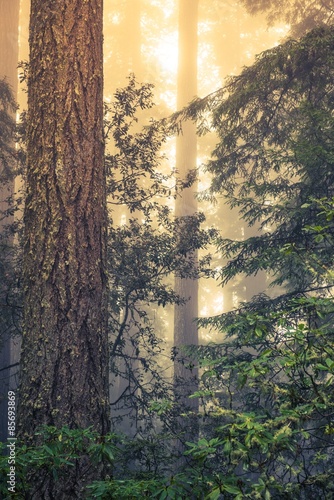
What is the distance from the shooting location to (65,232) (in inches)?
173

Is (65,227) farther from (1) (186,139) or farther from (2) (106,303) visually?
(1) (186,139)

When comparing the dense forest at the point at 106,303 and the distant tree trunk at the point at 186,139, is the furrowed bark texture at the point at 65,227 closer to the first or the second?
the dense forest at the point at 106,303

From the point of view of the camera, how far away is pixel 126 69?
24.6 meters

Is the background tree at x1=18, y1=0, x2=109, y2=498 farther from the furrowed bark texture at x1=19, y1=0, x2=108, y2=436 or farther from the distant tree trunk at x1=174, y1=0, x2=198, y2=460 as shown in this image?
the distant tree trunk at x1=174, y1=0, x2=198, y2=460

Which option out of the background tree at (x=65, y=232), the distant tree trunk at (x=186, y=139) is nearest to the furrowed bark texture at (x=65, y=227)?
the background tree at (x=65, y=232)

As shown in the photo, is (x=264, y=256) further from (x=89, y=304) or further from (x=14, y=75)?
(x=14, y=75)

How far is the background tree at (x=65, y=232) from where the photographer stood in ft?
13.4

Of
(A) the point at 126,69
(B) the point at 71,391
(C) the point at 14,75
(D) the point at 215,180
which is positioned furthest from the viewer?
(A) the point at 126,69

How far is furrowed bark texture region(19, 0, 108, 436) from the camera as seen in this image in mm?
4105

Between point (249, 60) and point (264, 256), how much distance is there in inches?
886

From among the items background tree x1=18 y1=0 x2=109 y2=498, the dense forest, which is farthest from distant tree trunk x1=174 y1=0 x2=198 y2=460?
background tree x1=18 y1=0 x2=109 y2=498

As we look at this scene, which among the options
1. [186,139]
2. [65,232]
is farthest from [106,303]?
[186,139]

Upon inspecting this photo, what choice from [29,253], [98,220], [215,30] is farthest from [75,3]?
[215,30]

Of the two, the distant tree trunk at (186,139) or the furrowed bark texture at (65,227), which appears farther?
the distant tree trunk at (186,139)
